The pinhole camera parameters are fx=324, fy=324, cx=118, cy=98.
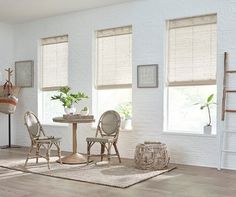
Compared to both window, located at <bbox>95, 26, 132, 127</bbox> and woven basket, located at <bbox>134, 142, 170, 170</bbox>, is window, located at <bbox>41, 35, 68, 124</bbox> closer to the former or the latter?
window, located at <bbox>95, 26, 132, 127</bbox>

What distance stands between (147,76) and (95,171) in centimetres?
199

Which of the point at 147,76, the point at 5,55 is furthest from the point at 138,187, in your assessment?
the point at 5,55

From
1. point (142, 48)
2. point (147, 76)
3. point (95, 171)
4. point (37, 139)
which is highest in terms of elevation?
point (142, 48)

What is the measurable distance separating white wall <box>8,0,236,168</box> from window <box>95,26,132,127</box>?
156mm

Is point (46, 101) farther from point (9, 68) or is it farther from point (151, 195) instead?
point (151, 195)

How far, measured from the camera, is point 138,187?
160 inches

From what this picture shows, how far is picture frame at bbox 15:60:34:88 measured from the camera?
7.52 m

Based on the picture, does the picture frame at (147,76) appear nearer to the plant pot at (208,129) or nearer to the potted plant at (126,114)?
the potted plant at (126,114)

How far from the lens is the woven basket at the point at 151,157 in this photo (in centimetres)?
500

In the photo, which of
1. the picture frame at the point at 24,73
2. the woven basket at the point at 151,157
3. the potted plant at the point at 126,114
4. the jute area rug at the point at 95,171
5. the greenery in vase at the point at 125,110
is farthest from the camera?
the picture frame at the point at 24,73

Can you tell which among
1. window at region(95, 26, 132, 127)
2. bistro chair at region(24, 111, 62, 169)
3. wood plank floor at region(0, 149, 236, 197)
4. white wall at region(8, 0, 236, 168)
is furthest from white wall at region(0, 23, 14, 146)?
wood plank floor at region(0, 149, 236, 197)

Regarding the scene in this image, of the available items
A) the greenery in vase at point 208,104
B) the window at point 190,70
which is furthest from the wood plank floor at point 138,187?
the window at point 190,70

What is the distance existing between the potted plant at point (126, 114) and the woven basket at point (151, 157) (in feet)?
3.24

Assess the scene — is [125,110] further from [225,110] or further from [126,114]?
[225,110]
